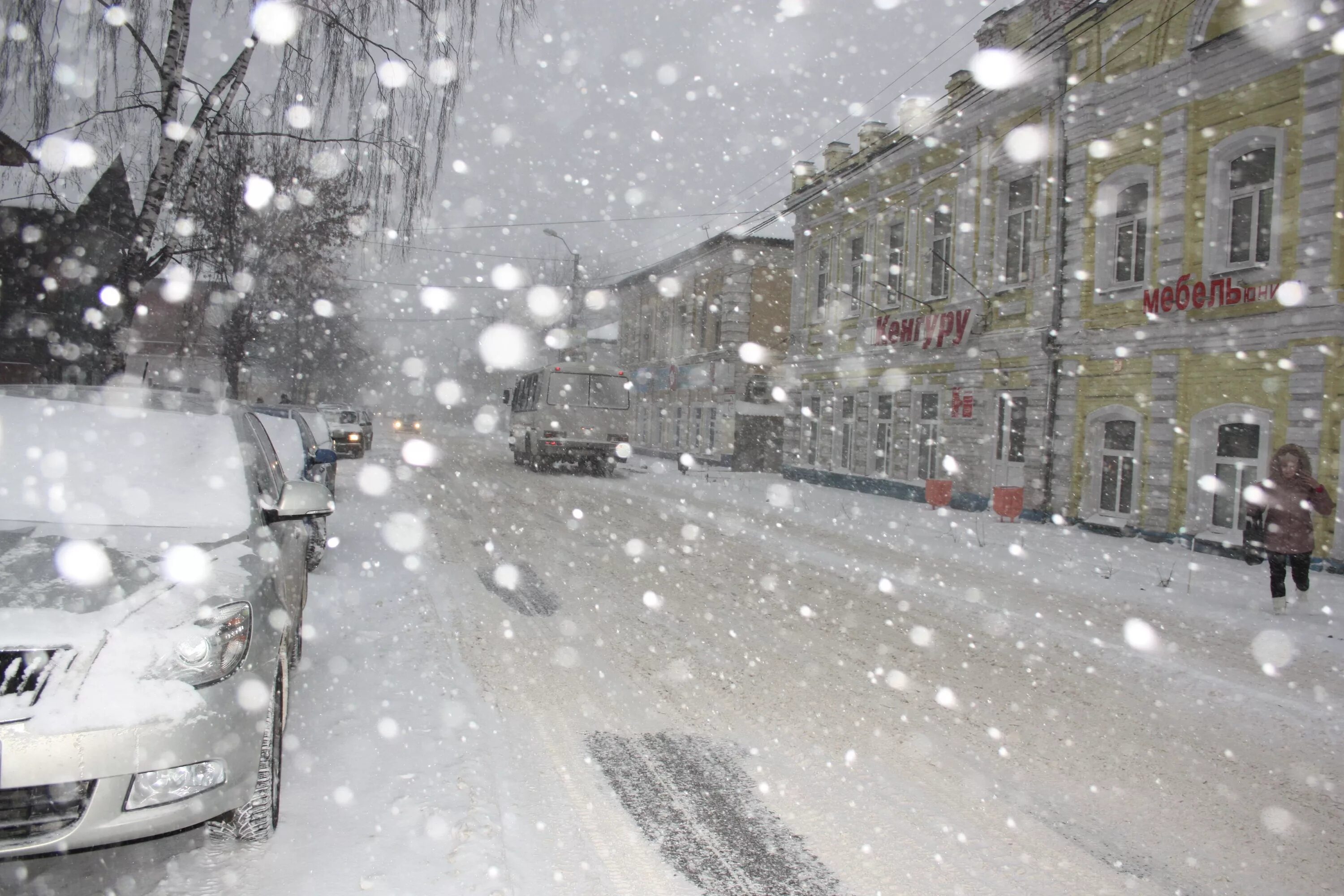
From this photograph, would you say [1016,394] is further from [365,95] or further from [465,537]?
[365,95]

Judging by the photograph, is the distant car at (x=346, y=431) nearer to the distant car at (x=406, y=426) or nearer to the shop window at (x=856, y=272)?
the shop window at (x=856, y=272)

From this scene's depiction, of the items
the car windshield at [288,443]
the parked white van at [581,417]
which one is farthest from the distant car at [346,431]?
the car windshield at [288,443]

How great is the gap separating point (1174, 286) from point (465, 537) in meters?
12.3

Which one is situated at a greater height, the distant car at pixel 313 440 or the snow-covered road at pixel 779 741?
the distant car at pixel 313 440

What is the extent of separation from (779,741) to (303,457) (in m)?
7.52

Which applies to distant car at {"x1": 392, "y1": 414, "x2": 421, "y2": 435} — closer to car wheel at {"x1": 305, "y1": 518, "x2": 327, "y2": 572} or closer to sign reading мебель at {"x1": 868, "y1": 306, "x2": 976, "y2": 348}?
sign reading мебель at {"x1": 868, "y1": 306, "x2": 976, "y2": 348}

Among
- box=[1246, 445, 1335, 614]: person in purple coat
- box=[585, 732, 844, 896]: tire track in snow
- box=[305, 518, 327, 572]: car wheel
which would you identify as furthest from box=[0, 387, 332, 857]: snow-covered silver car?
box=[1246, 445, 1335, 614]: person in purple coat

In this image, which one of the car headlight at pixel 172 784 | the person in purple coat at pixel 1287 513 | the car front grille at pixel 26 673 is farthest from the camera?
the person in purple coat at pixel 1287 513

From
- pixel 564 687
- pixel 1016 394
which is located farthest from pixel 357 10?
pixel 1016 394

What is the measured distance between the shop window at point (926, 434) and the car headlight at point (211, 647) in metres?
19.2

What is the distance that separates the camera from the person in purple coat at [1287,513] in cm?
891

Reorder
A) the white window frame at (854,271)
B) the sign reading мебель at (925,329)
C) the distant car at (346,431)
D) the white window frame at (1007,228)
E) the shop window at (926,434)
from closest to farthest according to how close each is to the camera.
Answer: the white window frame at (1007,228) < the sign reading мебель at (925,329) < the shop window at (926,434) < the white window frame at (854,271) < the distant car at (346,431)

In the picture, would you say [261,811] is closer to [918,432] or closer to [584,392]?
[918,432]

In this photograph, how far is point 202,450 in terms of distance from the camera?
424cm
